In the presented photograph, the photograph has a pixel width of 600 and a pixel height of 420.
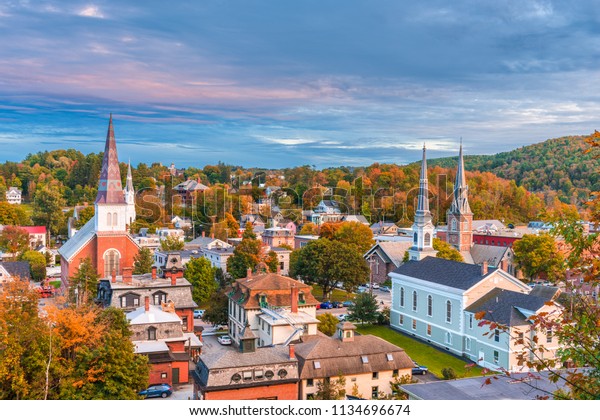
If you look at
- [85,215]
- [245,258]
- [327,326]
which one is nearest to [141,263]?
[245,258]

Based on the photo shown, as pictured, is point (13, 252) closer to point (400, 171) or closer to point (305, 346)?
point (305, 346)

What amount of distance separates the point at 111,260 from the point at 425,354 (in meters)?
27.2

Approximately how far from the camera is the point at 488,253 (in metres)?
65.6

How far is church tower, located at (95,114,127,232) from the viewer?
47.5 metres

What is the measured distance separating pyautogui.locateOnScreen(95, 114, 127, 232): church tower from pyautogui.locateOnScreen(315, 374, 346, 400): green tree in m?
28.8

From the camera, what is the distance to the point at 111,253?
47938 millimetres

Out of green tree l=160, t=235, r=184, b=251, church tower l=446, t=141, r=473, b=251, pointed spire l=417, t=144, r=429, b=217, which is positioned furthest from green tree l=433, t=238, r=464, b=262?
green tree l=160, t=235, r=184, b=251

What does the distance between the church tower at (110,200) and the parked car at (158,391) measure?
23.7 meters

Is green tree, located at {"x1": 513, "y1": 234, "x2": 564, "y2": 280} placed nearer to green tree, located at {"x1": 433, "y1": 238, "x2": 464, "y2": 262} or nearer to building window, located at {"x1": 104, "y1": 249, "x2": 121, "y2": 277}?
green tree, located at {"x1": 433, "y1": 238, "x2": 464, "y2": 262}

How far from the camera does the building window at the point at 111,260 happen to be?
156 feet

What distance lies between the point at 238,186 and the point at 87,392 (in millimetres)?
127368

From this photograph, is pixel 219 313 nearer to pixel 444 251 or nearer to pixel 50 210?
pixel 444 251

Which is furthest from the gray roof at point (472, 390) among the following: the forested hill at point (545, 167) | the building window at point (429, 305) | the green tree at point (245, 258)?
the forested hill at point (545, 167)

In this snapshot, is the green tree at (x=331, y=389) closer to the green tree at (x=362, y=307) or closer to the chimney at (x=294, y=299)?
the chimney at (x=294, y=299)
